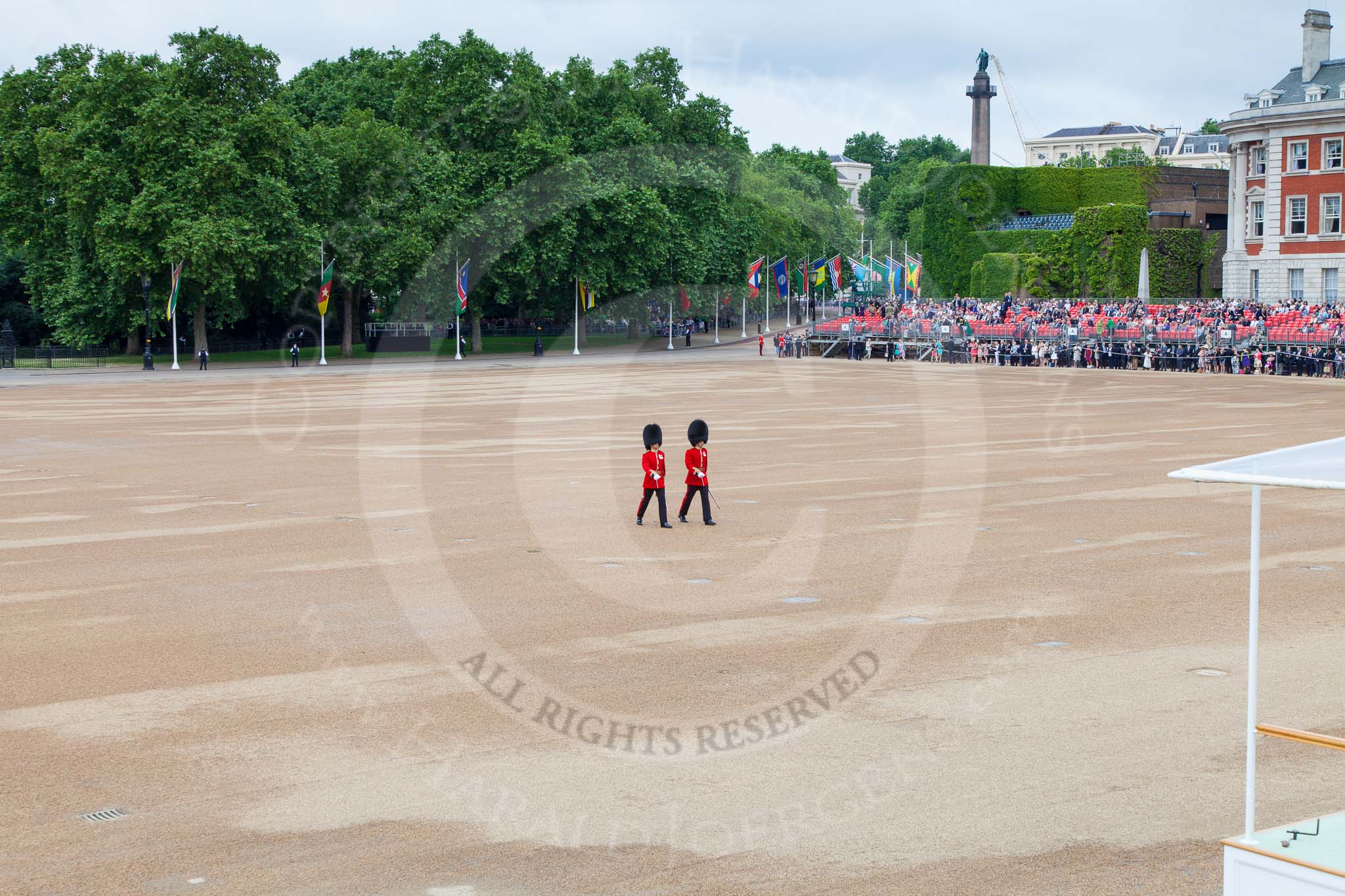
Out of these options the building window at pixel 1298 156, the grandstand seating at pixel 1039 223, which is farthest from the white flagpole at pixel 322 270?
the building window at pixel 1298 156

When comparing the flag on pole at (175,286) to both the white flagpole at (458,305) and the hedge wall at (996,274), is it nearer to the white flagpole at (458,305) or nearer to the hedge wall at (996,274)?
the white flagpole at (458,305)

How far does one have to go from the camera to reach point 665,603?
13.3 m

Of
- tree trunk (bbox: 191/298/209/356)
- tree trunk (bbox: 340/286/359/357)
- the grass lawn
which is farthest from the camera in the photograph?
tree trunk (bbox: 340/286/359/357)

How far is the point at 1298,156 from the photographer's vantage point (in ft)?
251

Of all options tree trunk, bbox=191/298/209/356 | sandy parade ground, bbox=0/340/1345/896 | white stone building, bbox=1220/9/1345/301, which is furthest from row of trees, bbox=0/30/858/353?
sandy parade ground, bbox=0/340/1345/896

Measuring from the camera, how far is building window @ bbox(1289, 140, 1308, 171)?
76.0 metres

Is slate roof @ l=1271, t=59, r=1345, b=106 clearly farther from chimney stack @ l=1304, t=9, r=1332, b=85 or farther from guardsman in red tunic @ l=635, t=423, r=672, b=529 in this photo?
guardsman in red tunic @ l=635, t=423, r=672, b=529

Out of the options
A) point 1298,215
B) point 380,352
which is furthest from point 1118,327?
point 380,352

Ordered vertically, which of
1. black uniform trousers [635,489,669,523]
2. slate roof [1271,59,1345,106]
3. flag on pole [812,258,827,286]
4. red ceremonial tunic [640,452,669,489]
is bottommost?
black uniform trousers [635,489,669,523]

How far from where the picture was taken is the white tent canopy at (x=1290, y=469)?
4797 mm

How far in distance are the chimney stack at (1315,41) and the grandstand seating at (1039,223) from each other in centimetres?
1932

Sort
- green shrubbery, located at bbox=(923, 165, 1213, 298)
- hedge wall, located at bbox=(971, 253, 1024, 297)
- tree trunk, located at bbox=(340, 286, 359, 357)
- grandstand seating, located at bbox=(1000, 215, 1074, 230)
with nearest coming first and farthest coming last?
tree trunk, located at bbox=(340, 286, 359, 357), green shrubbery, located at bbox=(923, 165, 1213, 298), hedge wall, located at bbox=(971, 253, 1024, 297), grandstand seating, located at bbox=(1000, 215, 1074, 230)

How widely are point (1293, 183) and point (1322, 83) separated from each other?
5599 mm

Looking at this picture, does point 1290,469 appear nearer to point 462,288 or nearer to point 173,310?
point 173,310
